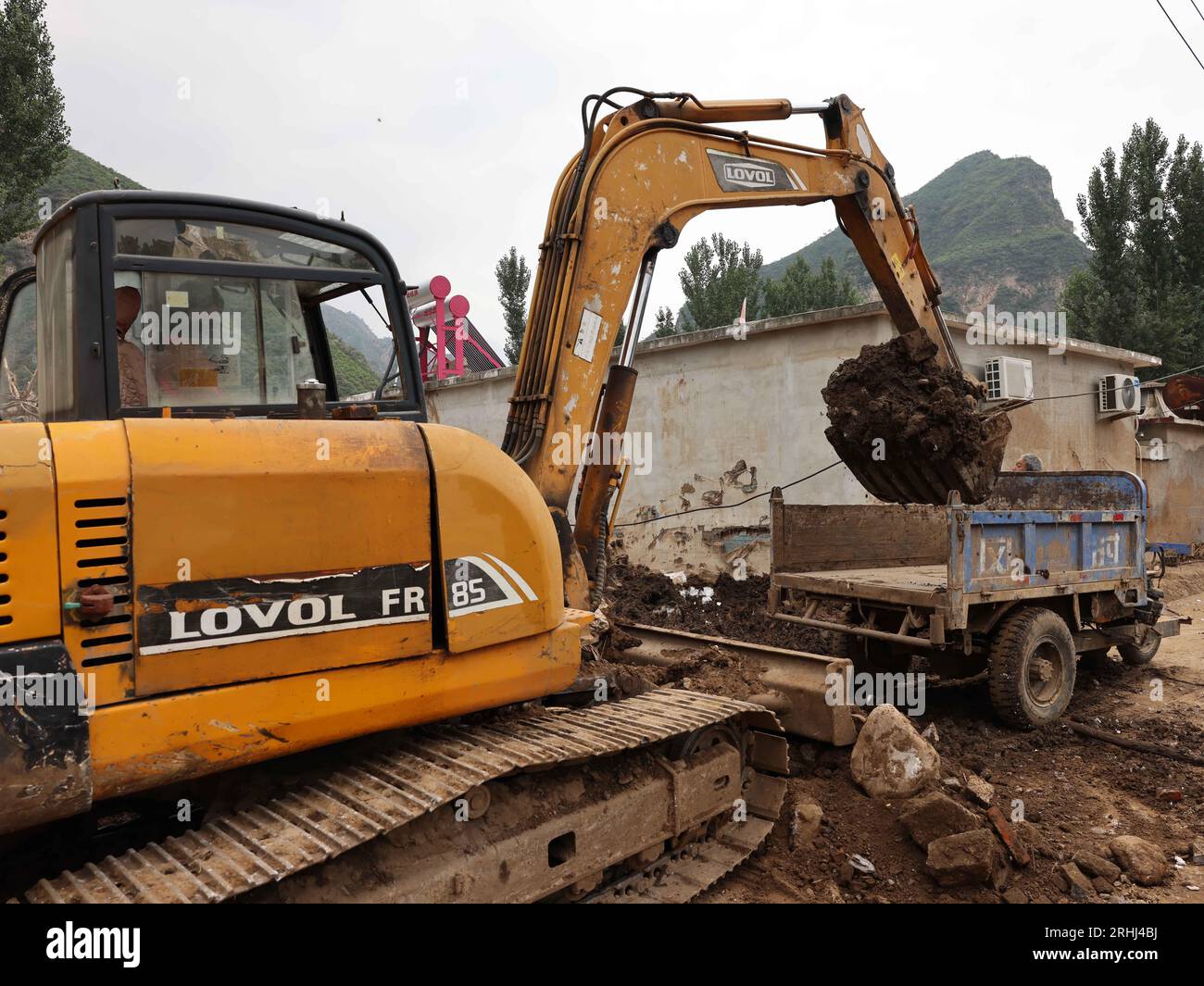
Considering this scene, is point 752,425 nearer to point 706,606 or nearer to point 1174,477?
point 706,606

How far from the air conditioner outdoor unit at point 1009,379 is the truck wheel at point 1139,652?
4.41 m

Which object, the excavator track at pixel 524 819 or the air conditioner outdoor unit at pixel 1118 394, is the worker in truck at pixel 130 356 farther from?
the air conditioner outdoor unit at pixel 1118 394

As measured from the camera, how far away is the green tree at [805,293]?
36312 mm

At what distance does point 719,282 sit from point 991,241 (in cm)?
4940

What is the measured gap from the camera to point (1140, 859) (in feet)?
13.7

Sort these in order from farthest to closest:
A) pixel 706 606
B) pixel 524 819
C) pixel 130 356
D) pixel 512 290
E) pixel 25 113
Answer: pixel 512 290 < pixel 25 113 < pixel 706 606 < pixel 524 819 < pixel 130 356

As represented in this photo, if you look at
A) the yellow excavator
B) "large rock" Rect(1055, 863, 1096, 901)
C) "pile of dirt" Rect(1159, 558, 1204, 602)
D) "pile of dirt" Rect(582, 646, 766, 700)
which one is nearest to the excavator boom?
the yellow excavator

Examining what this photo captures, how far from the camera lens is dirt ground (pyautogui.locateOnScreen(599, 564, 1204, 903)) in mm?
4004

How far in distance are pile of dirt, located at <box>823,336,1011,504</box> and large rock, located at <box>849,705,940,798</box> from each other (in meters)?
2.09

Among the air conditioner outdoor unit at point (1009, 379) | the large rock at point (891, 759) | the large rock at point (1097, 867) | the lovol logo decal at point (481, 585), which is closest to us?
the lovol logo decal at point (481, 585)

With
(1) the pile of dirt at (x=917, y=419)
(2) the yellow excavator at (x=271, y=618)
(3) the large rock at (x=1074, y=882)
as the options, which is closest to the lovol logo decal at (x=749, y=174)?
(1) the pile of dirt at (x=917, y=419)

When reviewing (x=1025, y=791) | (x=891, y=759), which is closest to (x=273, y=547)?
(x=891, y=759)

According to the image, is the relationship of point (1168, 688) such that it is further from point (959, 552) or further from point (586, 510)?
point (586, 510)
